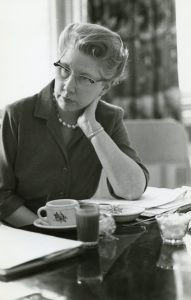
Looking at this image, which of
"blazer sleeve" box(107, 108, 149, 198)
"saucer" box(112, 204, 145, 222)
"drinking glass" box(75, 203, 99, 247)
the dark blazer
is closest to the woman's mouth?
the dark blazer

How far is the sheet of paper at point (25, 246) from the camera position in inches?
43.7

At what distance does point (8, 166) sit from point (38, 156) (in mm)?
118

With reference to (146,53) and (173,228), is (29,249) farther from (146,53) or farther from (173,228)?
(146,53)

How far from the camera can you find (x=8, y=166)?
5.87 feet

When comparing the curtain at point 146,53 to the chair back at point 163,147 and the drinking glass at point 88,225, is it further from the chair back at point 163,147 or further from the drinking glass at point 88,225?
the drinking glass at point 88,225

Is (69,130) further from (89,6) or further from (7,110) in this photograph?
(89,6)

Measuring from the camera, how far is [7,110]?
1864 millimetres

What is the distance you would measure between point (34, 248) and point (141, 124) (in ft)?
4.50

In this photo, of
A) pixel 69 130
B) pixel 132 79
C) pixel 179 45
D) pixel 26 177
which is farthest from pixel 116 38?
pixel 179 45

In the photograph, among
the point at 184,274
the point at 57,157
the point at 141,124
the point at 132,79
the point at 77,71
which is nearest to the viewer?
the point at 184,274

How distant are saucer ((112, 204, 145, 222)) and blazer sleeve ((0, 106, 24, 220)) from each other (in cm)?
37

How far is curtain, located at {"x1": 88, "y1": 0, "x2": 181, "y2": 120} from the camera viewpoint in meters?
3.15

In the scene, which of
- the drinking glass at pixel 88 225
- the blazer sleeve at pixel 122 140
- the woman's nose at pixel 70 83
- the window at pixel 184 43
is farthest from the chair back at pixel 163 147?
the drinking glass at pixel 88 225

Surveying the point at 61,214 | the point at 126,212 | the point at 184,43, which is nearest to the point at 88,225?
the point at 61,214
